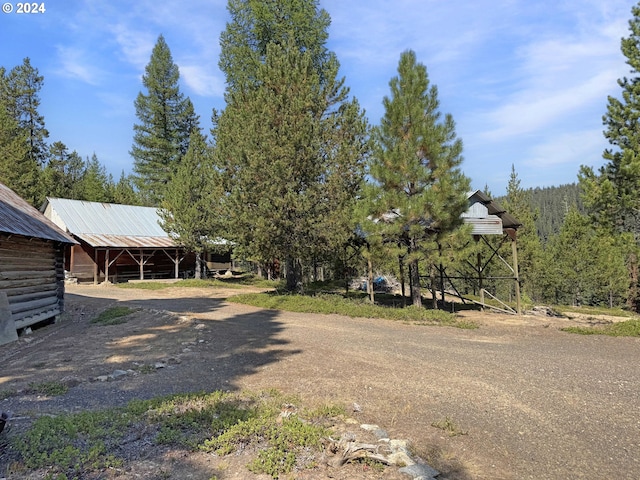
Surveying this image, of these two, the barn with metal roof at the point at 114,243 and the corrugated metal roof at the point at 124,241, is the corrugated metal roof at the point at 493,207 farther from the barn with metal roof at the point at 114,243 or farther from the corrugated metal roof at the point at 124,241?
the corrugated metal roof at the point at 124,241

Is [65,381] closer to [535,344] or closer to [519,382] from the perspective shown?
[519,382]

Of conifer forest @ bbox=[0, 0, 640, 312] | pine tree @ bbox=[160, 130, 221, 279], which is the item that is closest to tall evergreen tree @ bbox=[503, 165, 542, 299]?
conifer forest @ bbox=[0, 0, 640, 312]

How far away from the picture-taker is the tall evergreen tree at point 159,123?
4562 cm

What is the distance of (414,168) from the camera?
48.7ft

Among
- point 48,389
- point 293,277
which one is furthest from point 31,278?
point 293,277

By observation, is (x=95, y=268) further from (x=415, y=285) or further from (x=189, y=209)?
(x=415, y=285)

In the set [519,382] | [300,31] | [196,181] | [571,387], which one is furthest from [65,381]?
[300,31]

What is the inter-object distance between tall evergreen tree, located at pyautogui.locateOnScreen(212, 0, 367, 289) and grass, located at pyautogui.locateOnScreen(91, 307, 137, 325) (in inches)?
217

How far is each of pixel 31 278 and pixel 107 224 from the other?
64.8 feet

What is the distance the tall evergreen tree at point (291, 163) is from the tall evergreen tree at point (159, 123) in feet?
92.8

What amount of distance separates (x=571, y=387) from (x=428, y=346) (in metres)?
3.62

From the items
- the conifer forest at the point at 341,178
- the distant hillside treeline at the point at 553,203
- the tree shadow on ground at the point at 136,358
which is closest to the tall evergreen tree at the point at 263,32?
the conifer forest at the point at 341,178

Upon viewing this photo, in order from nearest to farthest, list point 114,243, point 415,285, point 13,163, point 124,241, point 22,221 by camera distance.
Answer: point 22,221 → point 415,285 → point 114,243 → point 124,241 → point 13,163

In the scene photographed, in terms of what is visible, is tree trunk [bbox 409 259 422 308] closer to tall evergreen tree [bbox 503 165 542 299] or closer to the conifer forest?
the conifer forest
